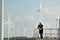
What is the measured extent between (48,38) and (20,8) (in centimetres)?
185

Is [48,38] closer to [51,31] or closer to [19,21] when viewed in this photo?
[51,31]

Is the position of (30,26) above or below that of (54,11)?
below

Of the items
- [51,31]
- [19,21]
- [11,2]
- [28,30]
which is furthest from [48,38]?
[11,2]

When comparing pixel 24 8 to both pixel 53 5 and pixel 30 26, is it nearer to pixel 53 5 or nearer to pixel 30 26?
pixel 30 26

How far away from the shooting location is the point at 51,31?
9750 millimetres

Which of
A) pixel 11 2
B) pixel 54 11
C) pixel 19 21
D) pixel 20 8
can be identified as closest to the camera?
pixel 11 2

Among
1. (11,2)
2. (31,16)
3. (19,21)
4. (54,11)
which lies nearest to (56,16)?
(54,11)

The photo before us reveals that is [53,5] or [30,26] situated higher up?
[53,5]

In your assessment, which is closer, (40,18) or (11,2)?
(11,2)

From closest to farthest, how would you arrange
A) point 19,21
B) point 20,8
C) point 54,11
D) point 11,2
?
point 11,2, point 19,21, point 20,8, point 54,11

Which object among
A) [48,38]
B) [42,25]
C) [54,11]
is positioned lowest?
[48,38]

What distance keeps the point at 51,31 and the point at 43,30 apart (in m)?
0.37

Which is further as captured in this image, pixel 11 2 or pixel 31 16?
pixel 31 16

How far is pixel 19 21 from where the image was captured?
8938 mm
